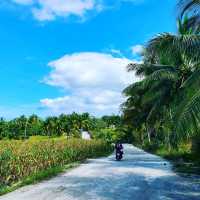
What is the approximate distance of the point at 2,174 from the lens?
17.4 meters

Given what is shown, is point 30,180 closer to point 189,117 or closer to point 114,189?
point 114,189

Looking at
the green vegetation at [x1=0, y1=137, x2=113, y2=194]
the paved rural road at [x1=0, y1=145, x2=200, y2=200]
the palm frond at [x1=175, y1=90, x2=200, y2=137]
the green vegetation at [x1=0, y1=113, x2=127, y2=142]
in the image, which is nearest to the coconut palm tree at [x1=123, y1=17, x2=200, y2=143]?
the palm frond at [x1=175, y1=90, x2=200, y2=137]

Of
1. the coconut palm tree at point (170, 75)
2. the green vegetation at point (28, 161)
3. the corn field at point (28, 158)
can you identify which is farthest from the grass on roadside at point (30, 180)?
the coconut palm tree at point (170, 75)

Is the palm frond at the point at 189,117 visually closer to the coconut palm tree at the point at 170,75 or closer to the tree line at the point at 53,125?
the coconut palm tree at the point at 170,75

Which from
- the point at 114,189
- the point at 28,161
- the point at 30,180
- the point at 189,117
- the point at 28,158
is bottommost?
the point at 114,189

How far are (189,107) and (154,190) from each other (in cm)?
324

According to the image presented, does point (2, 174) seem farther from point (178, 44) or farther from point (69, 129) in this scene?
point (69, 129)

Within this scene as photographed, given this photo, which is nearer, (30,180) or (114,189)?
(114,189)

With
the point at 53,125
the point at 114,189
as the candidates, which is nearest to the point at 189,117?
the point at 114,189

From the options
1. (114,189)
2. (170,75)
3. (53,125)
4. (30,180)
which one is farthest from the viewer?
(53,125)

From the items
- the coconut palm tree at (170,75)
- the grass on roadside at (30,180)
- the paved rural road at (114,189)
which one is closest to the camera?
the paved rural road at (114,189)

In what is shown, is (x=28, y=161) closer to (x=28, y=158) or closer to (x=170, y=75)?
(x=28, y=158)

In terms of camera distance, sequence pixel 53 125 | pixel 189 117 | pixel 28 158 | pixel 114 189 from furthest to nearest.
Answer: pixel 53 125 → pixel 28 158 → pixel 114 189 → pixel 189 117

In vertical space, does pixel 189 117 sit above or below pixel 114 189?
above
